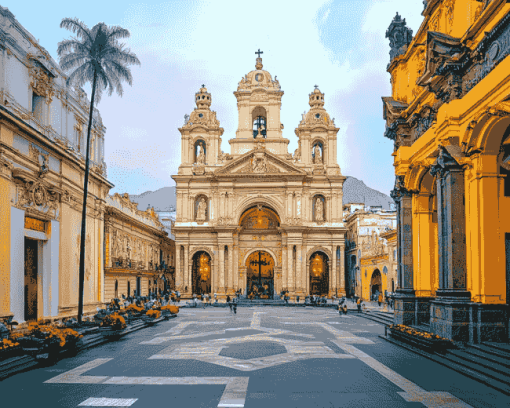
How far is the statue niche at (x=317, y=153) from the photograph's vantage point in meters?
57.8

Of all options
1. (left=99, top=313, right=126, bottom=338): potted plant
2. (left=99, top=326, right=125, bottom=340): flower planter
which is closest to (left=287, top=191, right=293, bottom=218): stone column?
(left=99, top=313, right=126, bottom=338): potted plant

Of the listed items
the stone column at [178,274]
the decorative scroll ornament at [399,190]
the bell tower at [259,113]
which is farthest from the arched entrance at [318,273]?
the decorative scroll ornament at [399,190]

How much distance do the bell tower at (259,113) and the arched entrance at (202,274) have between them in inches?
526

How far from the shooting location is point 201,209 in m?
56.9

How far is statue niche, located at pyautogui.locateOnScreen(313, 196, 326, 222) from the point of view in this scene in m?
56.6

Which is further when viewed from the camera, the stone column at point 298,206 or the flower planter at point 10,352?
the stone column at point 298,206

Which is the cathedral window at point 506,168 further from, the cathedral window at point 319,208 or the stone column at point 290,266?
the cathedral window at point 319,208

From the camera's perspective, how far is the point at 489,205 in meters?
14.4

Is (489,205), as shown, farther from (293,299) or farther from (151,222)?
(151,222)

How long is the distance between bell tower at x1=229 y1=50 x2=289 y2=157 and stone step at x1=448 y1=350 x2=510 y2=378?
1777 inches

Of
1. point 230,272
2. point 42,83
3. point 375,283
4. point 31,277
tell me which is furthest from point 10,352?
point 375,283

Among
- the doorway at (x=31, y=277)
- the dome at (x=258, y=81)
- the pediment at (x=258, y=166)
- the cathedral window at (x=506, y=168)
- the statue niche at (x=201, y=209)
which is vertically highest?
the dome at (x=258, y=81)

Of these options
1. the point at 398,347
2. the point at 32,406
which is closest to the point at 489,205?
the point at 398,347

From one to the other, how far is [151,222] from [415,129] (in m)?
41.4
